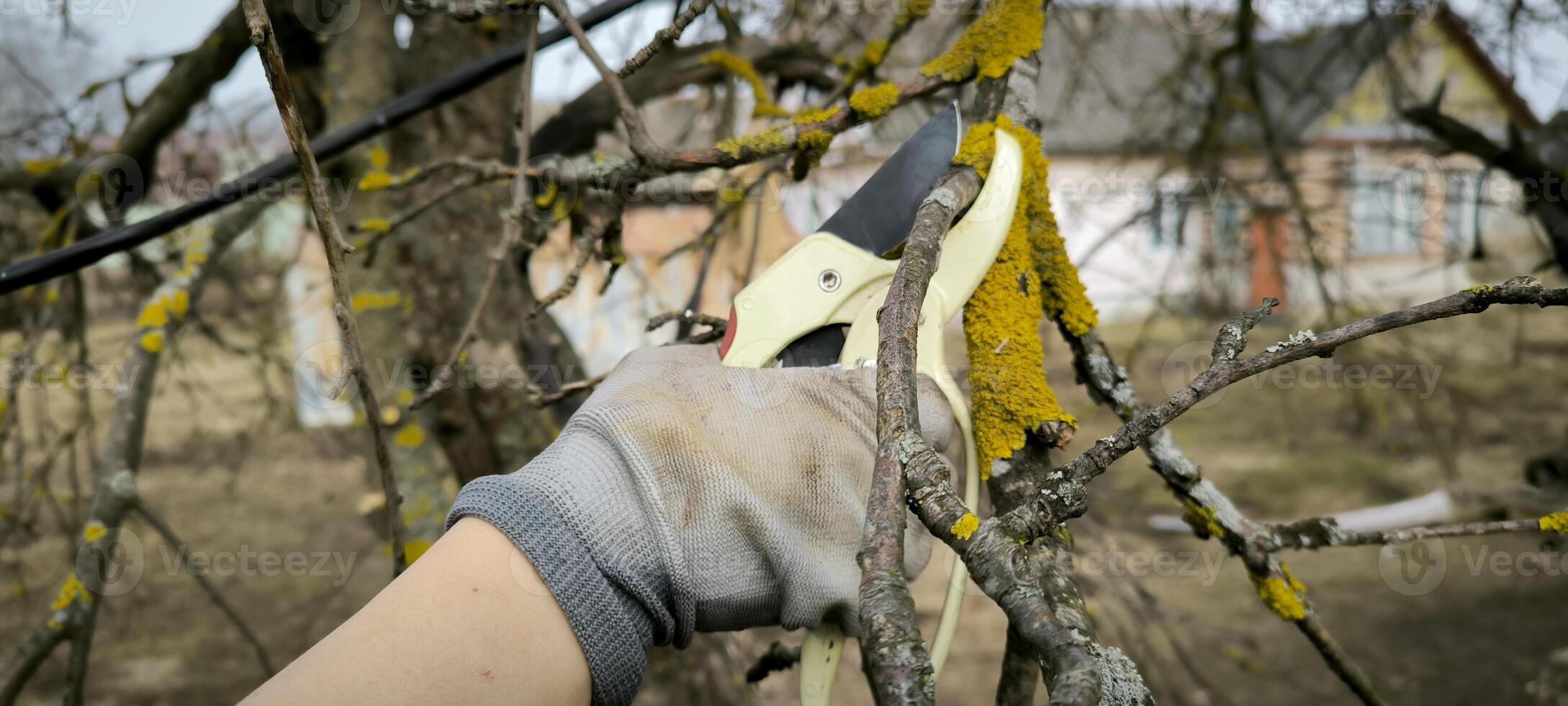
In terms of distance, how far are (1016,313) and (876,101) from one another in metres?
0.39

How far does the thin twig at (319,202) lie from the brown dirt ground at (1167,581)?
182 cm

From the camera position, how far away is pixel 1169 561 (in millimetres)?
4648

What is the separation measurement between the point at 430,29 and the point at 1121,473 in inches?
213

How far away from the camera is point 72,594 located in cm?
183

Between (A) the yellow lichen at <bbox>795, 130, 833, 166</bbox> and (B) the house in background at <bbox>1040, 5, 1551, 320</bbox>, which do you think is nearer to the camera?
(A) the yellow lichen at <bbox>795, 130, 833, 166</bbox>

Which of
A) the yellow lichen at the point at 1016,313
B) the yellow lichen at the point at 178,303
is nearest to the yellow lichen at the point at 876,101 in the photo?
the yellow lichen at the point at 1016,313

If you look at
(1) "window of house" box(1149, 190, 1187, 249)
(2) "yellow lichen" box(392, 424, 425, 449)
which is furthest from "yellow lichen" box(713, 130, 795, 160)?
(1) "window of house" box(1149, 190, 1187, 249)

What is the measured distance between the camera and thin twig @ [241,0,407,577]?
0.77 meters

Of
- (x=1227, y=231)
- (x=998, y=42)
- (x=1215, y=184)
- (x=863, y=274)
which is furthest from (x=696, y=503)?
(x=1227, y=231)

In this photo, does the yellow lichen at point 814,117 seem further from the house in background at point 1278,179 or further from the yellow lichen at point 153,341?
the yellow lichen at point 153,341

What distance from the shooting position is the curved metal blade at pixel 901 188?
1110mm

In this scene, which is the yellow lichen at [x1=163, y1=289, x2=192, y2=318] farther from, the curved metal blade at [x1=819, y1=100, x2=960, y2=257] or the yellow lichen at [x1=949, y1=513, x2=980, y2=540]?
the yellow lichen at [x1=949, y1=513, x2=980, y2=540]

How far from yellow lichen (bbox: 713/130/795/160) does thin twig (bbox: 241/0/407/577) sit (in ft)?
1.67

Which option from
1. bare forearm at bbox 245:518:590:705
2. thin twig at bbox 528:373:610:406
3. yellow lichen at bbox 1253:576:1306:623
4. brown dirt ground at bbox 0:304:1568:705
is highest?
thin twig at bbox 528:373:610:406
